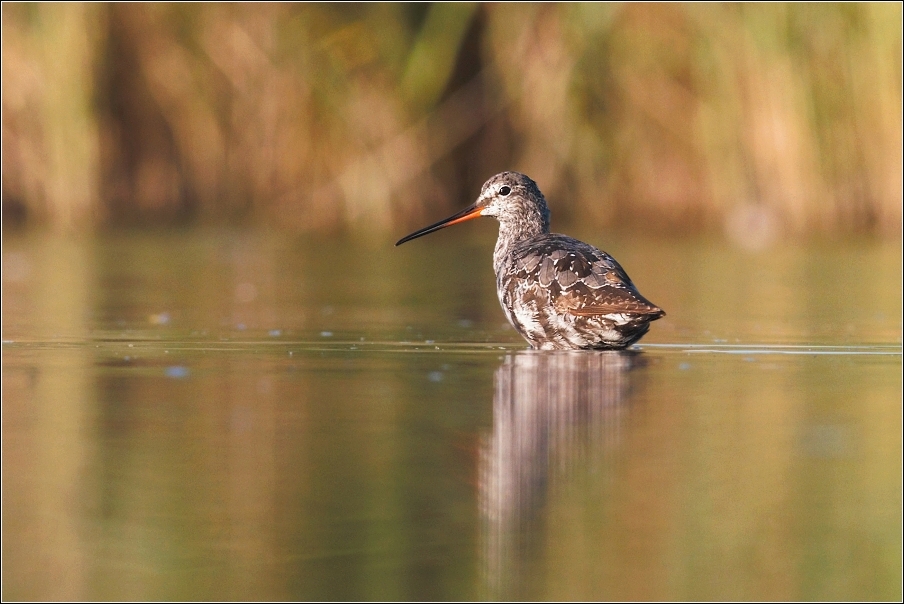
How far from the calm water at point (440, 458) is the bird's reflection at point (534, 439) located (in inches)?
0.5

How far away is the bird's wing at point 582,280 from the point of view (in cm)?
614

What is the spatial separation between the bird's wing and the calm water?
213 mm

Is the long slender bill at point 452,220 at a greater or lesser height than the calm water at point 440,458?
greater

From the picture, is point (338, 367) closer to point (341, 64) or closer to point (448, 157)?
point (341, 64)

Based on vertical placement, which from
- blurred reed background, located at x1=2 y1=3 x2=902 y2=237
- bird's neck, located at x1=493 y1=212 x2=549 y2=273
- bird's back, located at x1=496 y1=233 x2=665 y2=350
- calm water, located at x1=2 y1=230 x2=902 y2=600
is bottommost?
calm water, located at x1=2 y1=230 x2=902 y2=600

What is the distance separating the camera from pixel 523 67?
13.9 m

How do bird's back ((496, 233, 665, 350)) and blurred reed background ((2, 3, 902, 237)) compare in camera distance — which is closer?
bird's back ((496, 233, 665, 350))

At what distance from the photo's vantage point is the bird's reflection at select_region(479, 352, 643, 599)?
10.6 ft

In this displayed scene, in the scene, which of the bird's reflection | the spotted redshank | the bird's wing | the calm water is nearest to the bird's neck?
the calm water

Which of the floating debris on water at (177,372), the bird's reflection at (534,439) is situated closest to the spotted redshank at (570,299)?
the bird's reflection at (534,439)

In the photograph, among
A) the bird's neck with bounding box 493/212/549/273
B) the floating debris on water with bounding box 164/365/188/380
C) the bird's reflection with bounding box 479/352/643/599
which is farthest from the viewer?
the bird's neck with bounding box 493/212/549/273

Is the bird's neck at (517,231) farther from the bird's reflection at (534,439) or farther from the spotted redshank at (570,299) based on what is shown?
the bird's reflection at (534,439)

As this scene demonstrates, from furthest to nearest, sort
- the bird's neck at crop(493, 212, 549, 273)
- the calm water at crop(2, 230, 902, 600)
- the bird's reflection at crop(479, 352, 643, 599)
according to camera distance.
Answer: the bird's neck at crop(493, 212, 549, 273)
the bird's reflection at crop(479, 352, 643, 599)
the calm water at crop(2, 230, 902, 600)

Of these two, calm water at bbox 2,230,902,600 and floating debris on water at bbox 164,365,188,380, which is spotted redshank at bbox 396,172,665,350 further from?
floating debris on water at bbox 164,365,188,380
